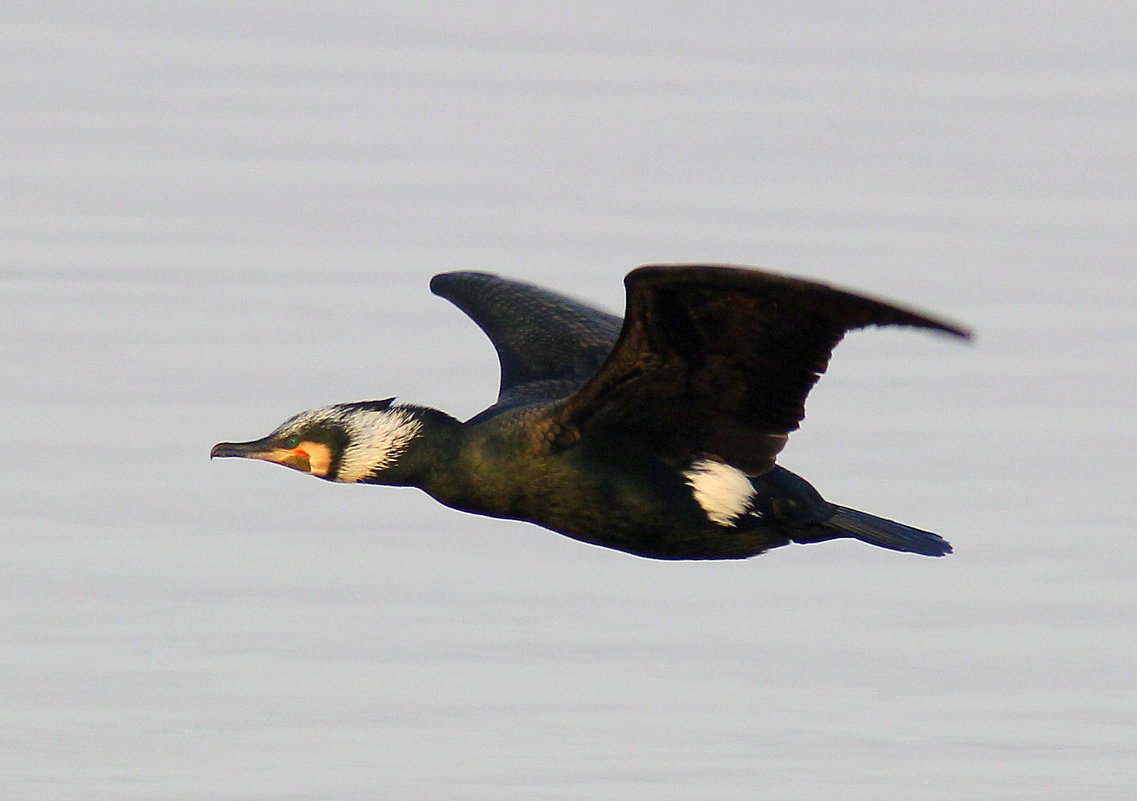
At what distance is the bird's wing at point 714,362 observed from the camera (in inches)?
307

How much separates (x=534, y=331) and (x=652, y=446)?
164 centimetres

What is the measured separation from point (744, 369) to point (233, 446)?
1.74 meters

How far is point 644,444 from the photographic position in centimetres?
866

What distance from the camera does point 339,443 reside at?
8844 millimetres

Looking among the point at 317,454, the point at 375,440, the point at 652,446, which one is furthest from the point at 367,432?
the point at 652,446

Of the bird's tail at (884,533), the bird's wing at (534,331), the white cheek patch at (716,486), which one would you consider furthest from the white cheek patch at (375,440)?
the bird's tail at (884,533)

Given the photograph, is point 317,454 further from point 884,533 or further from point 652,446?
Answer: point 884,533

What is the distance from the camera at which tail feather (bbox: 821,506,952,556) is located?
8992mm

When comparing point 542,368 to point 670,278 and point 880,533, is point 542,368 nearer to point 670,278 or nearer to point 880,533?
point 880,533

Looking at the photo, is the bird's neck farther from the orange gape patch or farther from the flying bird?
the orange gape patch

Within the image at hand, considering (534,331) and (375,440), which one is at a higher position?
(534,331)

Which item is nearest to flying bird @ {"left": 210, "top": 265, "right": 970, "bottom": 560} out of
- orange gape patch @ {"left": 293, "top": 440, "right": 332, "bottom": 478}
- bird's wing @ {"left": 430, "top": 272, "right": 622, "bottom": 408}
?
orange gape patch @ {"left": 293, "top": 440, "right": 332, "bottom": 478}

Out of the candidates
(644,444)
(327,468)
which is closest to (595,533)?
(644,444)

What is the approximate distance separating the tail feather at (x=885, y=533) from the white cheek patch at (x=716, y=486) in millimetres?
420
